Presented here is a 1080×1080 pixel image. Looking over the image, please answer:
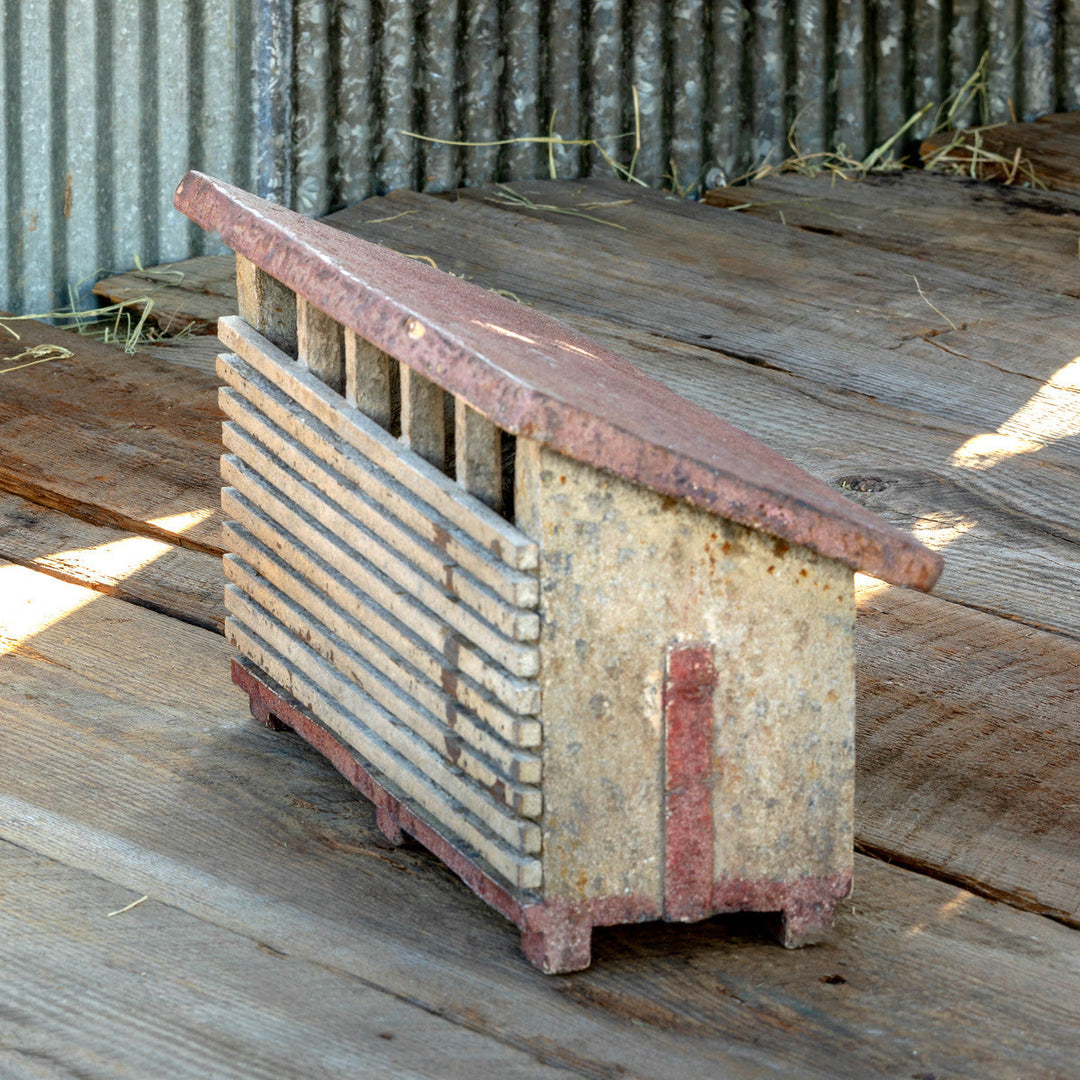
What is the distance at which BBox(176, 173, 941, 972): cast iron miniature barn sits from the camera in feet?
5.76

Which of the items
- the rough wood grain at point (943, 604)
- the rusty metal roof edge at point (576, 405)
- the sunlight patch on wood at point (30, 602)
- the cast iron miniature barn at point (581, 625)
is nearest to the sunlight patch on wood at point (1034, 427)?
the rough wood grain at point (943, 604)

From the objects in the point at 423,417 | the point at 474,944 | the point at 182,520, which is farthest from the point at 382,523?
the point at 182,520

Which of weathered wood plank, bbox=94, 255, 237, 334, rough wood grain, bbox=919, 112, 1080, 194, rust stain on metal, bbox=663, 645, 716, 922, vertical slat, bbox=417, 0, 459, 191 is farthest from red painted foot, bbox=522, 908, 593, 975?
rough wood grain, bbox=919, 112, 1080, 194

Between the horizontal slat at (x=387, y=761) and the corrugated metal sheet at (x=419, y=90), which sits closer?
the horizontal slat at (x=387, y=761)

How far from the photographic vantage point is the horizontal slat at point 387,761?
1.87 meters

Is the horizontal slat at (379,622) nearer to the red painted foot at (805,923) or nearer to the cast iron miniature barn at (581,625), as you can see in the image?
the cast iron miniature barn at (581,625)

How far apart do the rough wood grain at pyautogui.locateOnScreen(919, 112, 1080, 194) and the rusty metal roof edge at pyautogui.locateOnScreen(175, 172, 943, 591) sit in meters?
3.87

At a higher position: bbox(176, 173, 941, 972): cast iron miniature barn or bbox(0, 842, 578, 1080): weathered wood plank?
bbox(176, 173, 941, 972): cast iron miniature barn

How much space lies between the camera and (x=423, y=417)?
1983 millimetres

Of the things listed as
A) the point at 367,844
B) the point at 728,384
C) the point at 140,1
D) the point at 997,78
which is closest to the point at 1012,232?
the point at 997,78

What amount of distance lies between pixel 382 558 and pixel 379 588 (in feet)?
0.14

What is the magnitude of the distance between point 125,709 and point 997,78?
4565mm

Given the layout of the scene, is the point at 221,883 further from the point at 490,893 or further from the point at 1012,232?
the point at 1012,232

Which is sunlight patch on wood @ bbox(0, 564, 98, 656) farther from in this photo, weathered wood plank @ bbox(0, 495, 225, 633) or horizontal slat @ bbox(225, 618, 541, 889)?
horizontal slat @ bbox(225, 618, 541, 889)
